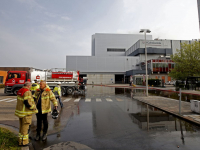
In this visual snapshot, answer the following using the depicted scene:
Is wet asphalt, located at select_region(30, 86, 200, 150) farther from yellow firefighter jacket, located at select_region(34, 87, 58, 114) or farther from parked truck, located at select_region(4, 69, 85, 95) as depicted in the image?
parked truck, located at select_region(4, 69, 85, 95)

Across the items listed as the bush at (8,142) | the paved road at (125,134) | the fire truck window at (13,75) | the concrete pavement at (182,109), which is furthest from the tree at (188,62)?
the bush at (8,142)

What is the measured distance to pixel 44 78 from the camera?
17.3 metres

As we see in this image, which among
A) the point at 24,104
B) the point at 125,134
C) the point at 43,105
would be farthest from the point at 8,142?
the point at 125,134

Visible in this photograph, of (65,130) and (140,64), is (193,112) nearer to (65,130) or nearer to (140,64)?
(65,130)

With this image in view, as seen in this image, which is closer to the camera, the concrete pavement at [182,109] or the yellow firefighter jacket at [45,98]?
the yellow firefighter jacket at [45,98]

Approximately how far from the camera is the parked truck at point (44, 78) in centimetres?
1534

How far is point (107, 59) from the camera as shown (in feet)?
194

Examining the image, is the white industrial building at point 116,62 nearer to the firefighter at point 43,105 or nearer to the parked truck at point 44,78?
the parked truck at point 44,78

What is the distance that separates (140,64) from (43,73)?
155 ft

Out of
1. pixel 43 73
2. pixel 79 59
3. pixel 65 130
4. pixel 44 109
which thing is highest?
pixel 79 59

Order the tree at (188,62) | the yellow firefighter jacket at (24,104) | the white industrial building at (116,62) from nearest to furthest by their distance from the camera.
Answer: the yellow firefighter jacket at (24,104) → the tree at (188,62) → the white industrial building at (116,62)

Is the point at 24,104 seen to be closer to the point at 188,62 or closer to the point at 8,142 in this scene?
the point at 8,142

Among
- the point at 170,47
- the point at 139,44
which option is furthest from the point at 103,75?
the point at 170,47

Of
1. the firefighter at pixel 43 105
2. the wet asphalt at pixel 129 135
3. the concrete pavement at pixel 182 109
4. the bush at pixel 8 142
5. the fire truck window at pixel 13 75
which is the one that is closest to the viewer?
the bush at pixel 8 142
